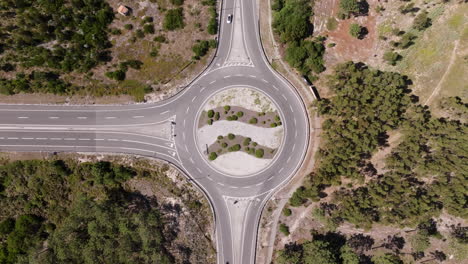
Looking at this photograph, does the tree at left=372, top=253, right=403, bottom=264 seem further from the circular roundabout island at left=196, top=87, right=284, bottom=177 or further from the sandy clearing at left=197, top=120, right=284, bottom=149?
the sandy clearing at left=197, top=120, right=284, bottom=149

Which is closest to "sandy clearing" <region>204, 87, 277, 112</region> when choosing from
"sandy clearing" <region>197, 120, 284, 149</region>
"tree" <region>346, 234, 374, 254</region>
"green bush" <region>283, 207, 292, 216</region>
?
"sandy clearing" <region>197, 120, 284, 149</region>

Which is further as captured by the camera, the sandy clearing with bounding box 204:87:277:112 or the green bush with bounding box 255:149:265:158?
the sandy clearing with bounding box 204:87:277:112

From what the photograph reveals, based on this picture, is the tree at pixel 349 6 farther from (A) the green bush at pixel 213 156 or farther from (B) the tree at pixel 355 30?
(A) the green bush at pixel 213 156

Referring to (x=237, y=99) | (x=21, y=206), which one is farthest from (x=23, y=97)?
(x=237, y=99)

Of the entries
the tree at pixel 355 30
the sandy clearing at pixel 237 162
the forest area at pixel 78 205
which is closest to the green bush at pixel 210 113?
the sandy clearing at pixel 237 162

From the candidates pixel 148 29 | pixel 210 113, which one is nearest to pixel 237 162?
pixel 210 113
